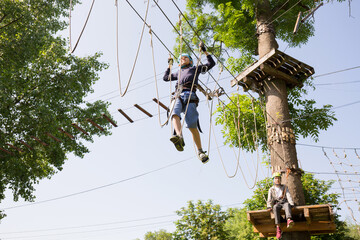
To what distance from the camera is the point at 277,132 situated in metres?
6.68

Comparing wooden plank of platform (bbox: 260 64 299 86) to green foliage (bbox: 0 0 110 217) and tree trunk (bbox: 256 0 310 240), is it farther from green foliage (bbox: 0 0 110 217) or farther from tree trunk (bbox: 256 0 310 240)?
green foliage (bbox: 0 0 110 217)

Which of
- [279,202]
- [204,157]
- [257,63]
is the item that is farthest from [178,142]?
[257,63]

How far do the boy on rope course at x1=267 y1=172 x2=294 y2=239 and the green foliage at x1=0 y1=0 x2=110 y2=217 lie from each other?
8402 millimetres

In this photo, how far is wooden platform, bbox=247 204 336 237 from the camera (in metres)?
5.36

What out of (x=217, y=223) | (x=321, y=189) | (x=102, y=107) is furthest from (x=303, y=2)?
(x=217, y=223)

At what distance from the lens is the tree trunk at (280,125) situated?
6062 mm

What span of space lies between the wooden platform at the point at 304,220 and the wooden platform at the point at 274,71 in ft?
9.96

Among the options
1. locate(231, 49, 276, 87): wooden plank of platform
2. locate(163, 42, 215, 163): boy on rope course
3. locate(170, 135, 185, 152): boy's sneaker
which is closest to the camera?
locate(170, 135, 185, 152): boy's sneaker

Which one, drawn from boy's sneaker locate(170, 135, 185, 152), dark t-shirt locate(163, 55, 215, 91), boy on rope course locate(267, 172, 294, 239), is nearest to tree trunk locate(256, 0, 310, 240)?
boy on rope course locate(267, 172, 294, 239)

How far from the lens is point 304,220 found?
569cm

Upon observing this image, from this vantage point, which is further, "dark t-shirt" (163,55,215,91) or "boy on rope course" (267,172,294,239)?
"boy on rope course" (267,172,294,239)

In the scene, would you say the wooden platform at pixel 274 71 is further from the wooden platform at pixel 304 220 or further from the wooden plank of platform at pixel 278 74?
the wooden platform at pixel 304 220

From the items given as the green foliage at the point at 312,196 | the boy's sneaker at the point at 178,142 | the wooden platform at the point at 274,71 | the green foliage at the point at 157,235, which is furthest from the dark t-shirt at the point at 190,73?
the green foliage at the point at 157,235

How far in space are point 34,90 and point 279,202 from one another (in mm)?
9920
